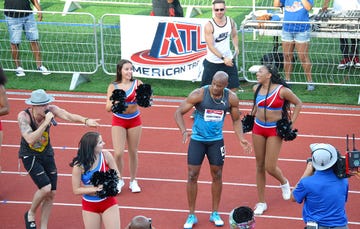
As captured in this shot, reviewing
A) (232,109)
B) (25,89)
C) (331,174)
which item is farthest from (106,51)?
(331,174)

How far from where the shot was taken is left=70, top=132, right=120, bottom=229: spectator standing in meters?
8.99

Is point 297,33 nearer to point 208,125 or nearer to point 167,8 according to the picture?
point 167,8

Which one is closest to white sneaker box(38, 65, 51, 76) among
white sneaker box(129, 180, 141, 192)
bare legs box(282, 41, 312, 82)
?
bare legs box(282, 41, 312, 82)

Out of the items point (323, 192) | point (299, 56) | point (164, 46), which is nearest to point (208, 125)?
point (323, 192)

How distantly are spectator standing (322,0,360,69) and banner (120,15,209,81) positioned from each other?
277 cm

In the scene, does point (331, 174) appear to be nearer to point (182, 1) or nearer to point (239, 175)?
point (239, 175)

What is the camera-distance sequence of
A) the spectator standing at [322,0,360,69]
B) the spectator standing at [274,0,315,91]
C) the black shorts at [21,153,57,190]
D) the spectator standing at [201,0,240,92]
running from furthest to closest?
the spectator standing at [322,0,360,69] → the spectator standing at [274,0,315,91] → the spectator standing at [201,0,240,92] → the black shorts at [21,153,57,190]

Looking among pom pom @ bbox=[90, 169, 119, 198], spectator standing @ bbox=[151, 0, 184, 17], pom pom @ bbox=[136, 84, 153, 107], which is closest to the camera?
pom pom @ bbox=[90, 169, 119, 198]

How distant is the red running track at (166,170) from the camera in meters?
11.0

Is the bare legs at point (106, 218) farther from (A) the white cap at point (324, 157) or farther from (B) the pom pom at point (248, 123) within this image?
(B) the pom pom at point (248, 123)

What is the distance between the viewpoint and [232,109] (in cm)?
1044

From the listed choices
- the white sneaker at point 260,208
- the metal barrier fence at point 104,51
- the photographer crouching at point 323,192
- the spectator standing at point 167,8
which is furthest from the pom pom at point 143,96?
the spectator standing at point 167,8

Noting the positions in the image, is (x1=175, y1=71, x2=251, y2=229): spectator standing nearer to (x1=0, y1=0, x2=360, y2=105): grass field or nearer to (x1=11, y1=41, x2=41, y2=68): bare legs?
(x1=0, y1=0, x2=360, y2=105): grass field

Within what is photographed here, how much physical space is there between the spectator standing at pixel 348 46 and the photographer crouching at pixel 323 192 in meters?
7.47
